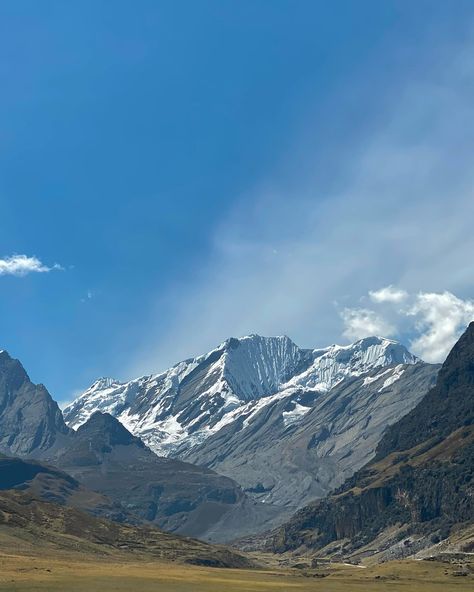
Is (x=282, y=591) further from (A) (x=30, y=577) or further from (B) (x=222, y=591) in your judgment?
(A) (x=30, y=577)

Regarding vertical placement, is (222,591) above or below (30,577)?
below

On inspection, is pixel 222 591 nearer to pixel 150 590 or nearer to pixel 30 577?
pixel 150 590

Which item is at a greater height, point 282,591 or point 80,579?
point 80,579

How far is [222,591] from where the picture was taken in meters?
181

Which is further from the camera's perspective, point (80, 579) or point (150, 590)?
point (80, 579)

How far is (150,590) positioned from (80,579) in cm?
1977

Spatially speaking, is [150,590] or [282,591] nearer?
[150,590]

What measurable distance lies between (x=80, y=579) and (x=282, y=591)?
47.4 m

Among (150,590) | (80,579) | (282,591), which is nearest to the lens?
(150,590)

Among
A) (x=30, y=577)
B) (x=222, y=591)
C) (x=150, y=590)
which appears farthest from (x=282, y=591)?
(x=30, y=577)

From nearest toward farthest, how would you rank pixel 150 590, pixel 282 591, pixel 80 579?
1. pixel 150 590
2. pixel 80 579
3. pixel 282 591

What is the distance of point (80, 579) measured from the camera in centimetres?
18300

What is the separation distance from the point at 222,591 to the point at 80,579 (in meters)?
30.6

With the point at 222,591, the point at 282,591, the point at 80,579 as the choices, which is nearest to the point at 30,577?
the point at 80,579
